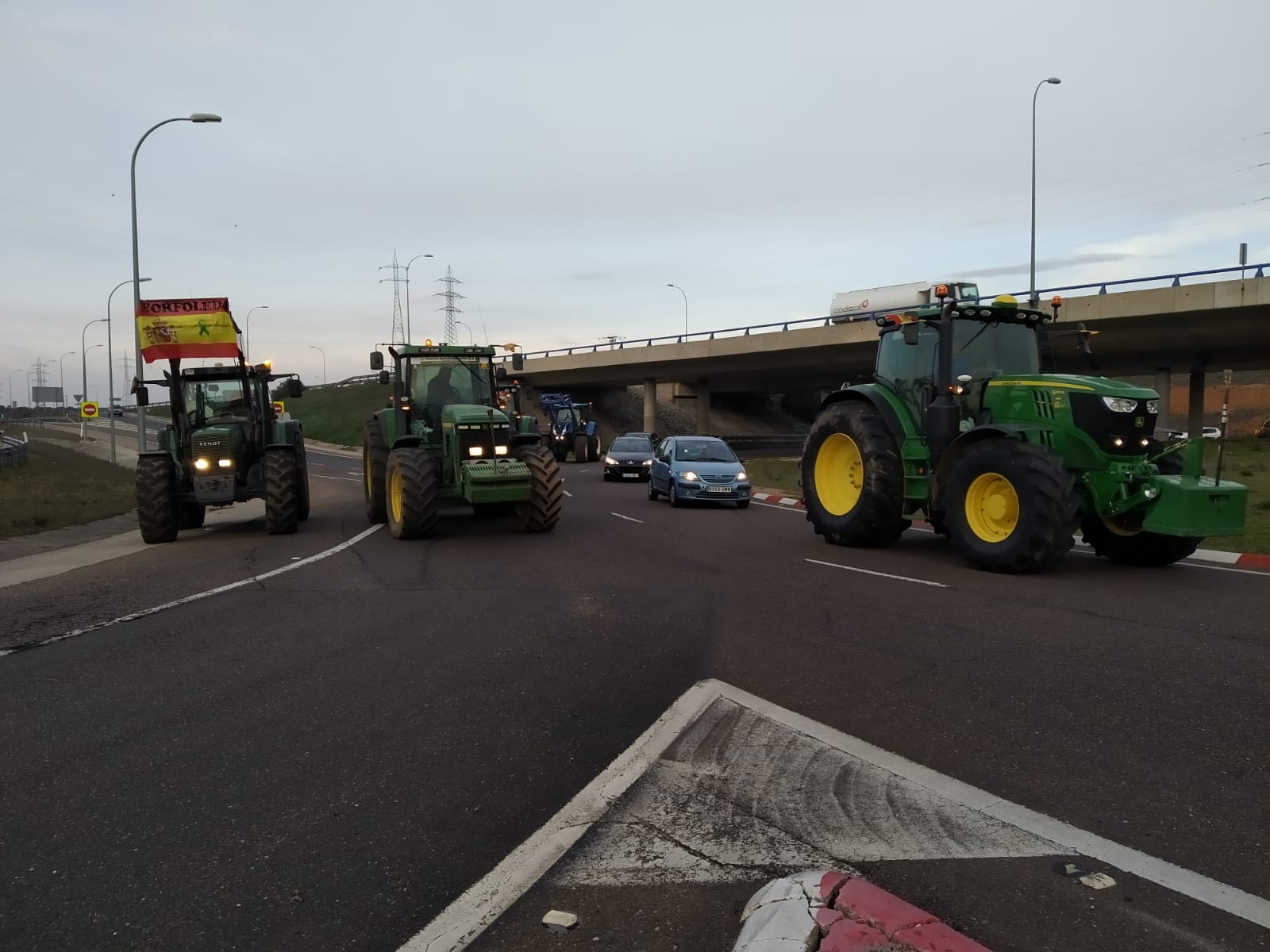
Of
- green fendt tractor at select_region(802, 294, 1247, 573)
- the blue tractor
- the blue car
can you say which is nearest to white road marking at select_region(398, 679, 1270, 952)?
green fendt tractor at select_region(802, 294, 1247, 573)

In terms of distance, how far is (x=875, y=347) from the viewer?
38.6m

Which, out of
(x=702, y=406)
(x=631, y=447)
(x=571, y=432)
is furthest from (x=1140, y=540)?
(x=702, y=406)

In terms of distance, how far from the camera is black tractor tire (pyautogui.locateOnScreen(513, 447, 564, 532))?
14391mm

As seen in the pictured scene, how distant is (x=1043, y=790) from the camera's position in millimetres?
4312

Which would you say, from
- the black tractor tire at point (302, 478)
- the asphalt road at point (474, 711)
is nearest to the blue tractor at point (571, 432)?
the black tractor tire at point (302, 478)

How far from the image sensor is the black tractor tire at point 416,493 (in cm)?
1372

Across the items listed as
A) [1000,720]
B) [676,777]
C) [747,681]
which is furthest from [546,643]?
[1000,720]

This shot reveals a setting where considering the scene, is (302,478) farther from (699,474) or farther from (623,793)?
(623,793)

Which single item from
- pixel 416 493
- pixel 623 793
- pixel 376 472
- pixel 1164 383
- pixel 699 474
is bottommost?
pixel 623 793

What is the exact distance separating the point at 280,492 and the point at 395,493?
202cm

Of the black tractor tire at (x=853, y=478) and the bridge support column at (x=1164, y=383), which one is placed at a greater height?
the bridge support column at (x=1164, y=383)

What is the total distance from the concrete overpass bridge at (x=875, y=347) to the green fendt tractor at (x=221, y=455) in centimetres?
1125

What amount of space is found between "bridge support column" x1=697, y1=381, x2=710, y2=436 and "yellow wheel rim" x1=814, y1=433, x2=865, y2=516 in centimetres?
4074

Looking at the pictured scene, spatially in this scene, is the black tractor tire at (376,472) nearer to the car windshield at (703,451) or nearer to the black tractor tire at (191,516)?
the black tractor tire at (191,516)
